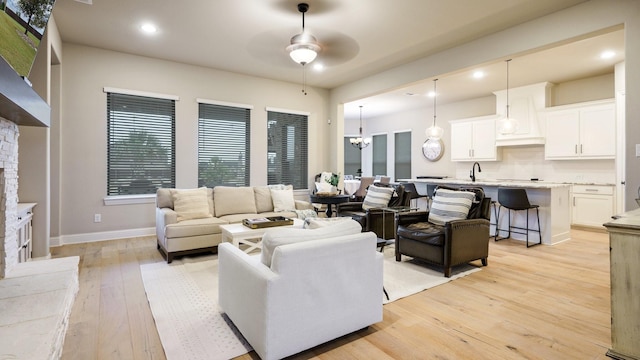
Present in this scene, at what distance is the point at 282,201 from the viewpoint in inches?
199

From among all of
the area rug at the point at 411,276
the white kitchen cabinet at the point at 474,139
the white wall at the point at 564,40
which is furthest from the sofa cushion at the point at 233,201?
the white kitchen cabinet at the point at 474,139

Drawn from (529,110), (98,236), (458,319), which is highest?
(529,110)

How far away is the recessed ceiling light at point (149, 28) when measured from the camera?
13.4 feet

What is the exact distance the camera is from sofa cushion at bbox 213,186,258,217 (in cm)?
468

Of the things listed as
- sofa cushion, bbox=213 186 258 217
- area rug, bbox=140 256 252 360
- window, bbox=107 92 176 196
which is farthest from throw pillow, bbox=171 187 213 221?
window, bbox=107 92 176 196

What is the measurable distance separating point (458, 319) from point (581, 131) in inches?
225

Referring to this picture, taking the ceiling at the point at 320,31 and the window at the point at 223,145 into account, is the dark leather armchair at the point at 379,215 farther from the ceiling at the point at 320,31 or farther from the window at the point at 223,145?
the window at the point at 223,145

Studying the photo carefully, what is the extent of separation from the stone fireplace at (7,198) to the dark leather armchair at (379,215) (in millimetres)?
3580

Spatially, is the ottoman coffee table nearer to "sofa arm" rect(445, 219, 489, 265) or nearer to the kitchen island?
"sofa arm" rect(445, 219, 489, 265)

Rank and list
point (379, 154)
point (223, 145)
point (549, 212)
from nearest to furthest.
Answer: point (549, 212), point (223, 145), point (379, 154)

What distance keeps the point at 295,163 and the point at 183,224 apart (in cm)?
330

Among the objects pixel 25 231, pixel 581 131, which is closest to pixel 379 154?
pixel 581 131

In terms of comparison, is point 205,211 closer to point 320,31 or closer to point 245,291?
point 245,291

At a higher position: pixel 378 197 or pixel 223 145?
pixel 223 145
